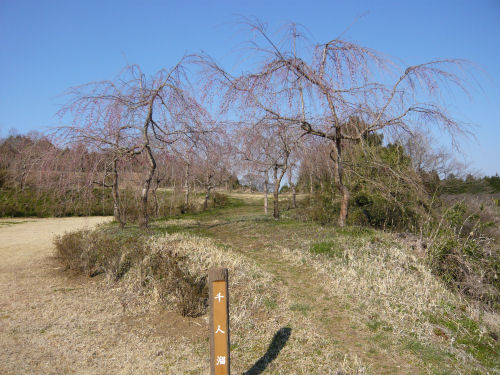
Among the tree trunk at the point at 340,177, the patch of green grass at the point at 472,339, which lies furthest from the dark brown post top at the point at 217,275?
the tree trunk at the point at 340,177

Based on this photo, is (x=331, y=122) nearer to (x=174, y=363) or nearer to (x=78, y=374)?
(x=174, y=363)

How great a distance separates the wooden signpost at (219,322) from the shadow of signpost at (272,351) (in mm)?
549

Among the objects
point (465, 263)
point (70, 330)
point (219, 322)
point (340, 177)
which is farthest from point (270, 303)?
point (340, 177)

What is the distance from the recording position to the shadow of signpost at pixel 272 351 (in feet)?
12.7

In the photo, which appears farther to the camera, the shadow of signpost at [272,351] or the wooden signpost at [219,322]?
the shadow of signpost at [272,351]

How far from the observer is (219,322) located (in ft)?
11.4

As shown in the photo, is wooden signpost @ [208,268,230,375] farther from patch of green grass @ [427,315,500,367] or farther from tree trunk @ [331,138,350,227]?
tree trunk @ [331,138,350,227]

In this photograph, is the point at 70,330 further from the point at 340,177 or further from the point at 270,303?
the point at 340,177

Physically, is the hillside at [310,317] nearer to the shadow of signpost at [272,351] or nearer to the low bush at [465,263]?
the shadow of signpost at [272,351]

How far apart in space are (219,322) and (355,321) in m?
2.09

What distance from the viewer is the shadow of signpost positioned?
12.7 feet

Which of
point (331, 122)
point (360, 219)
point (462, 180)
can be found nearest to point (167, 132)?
point (331, 122)

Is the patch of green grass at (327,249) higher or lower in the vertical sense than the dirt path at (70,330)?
higher

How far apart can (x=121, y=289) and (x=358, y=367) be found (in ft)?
15.9
